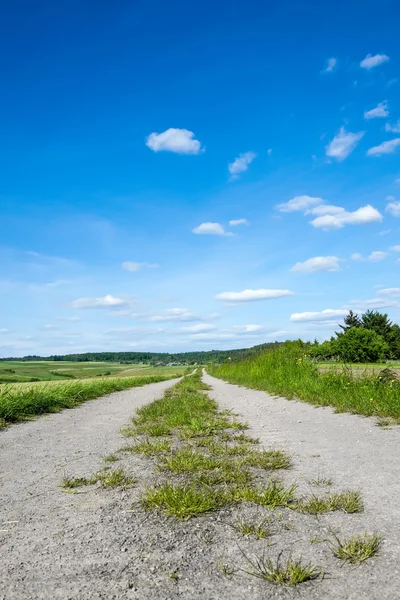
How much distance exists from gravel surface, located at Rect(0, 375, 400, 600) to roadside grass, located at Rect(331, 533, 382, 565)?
45 millimetres

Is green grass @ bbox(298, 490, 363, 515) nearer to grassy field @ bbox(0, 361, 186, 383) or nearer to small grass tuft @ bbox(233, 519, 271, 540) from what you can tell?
small grass tuft @ bbox(233, 519, 271, 540)

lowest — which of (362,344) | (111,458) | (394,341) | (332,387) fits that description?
(111,458)

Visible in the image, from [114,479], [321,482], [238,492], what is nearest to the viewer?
[238,492]

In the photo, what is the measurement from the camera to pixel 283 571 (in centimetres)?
215

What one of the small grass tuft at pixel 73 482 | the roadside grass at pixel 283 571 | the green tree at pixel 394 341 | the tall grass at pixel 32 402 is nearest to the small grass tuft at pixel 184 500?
the roadside grass at pixel 283 571

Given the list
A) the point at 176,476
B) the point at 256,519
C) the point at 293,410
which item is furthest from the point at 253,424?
the point at 256,519

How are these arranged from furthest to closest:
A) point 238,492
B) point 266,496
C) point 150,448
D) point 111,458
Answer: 1. point 150,448
2. point 111,458
3. point 238,492
4. point 266,496

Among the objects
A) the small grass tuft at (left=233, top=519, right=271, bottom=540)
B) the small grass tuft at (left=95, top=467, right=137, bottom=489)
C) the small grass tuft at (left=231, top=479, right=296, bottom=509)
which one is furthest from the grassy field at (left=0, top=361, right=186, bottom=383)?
the small grass tuft at (left=233, top=519, right=271, bottom=540)

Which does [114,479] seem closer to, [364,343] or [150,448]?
[150,448]

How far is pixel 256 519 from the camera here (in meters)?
2.85

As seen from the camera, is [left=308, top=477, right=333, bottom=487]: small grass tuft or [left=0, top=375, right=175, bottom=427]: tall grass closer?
[left=308, top=477, right=333, bottom=487]: small grass tuft

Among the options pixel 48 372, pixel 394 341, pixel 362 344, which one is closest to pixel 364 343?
pixel 362 344

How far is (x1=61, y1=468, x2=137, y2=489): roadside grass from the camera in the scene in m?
3.74

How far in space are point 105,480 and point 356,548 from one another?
2434mm
